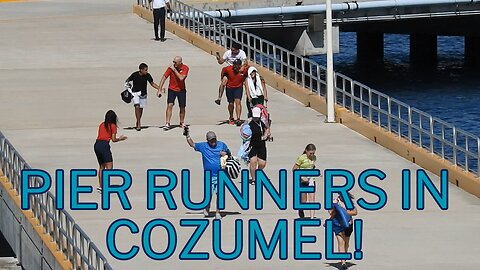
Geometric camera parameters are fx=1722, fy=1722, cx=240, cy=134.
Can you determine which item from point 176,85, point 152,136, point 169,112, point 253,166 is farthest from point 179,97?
point 253,166

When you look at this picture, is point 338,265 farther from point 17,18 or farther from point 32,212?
point 17,18

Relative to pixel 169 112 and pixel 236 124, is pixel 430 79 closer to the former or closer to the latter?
pixel 236 124

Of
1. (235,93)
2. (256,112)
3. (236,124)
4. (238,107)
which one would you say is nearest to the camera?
(256,112)

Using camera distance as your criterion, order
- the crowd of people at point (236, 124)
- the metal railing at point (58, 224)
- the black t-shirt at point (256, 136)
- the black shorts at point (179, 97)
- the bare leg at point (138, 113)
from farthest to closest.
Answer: the bare leg at point (138, 113) < the black shorts at point (179, 97) < the black t-shirt at point (256, 136) < the crowd of people at point (236, 124) < the metal railing at point (58, 224)

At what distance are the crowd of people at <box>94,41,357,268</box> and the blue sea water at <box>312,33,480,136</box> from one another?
65.1ft

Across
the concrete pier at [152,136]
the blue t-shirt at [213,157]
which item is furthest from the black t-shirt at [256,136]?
the blue t-shirt at [213,157]

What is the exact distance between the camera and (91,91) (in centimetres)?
4044

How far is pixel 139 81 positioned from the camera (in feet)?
114

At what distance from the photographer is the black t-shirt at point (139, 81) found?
114 feet

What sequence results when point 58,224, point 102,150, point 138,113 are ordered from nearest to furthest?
point 58,224 < point 102,150 < point 138,113

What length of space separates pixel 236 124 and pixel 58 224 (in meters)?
10.6

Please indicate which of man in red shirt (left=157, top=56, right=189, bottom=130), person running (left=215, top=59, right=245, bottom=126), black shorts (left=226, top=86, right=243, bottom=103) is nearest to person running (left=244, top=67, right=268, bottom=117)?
person running (left=215, top=59, right=245, bottom=126)

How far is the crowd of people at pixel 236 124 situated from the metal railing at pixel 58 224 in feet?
4.76

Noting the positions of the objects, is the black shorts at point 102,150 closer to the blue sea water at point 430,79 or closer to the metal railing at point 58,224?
the metal railing at point 58,224
